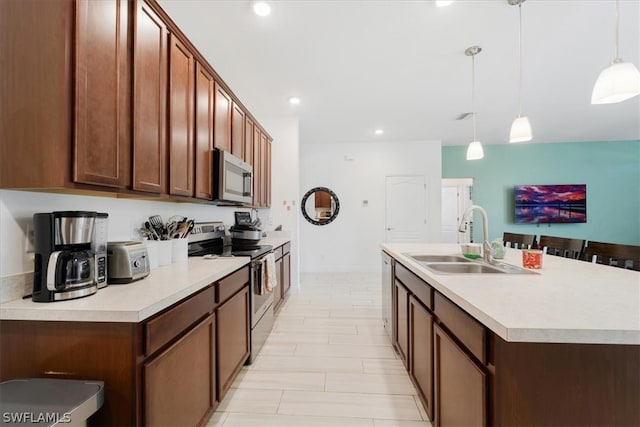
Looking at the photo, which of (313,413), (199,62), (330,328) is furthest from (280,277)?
(199,62)

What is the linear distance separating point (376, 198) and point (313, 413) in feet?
15.3

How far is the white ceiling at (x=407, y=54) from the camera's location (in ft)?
6.69

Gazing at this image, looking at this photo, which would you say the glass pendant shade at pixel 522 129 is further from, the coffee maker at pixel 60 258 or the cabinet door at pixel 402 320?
the coffee maker at pixel 60 258

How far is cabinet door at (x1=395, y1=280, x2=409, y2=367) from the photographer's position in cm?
190

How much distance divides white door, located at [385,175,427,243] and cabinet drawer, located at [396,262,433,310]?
3832 mm

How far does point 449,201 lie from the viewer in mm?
6977

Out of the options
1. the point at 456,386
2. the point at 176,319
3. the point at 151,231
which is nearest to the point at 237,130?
the point at 151,231

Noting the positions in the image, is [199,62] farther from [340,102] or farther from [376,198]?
[376,198]

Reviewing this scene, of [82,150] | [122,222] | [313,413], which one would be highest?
[82,150]

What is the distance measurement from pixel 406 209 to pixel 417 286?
4.41m

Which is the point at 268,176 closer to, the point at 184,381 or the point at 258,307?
the point at 258,307

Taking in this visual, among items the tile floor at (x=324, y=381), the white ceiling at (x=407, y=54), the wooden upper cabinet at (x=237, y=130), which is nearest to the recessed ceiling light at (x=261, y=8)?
the white ceiling at (x=407, y=54)

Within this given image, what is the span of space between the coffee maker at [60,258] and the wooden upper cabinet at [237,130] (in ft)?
5.59

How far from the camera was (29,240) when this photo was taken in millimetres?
1149
